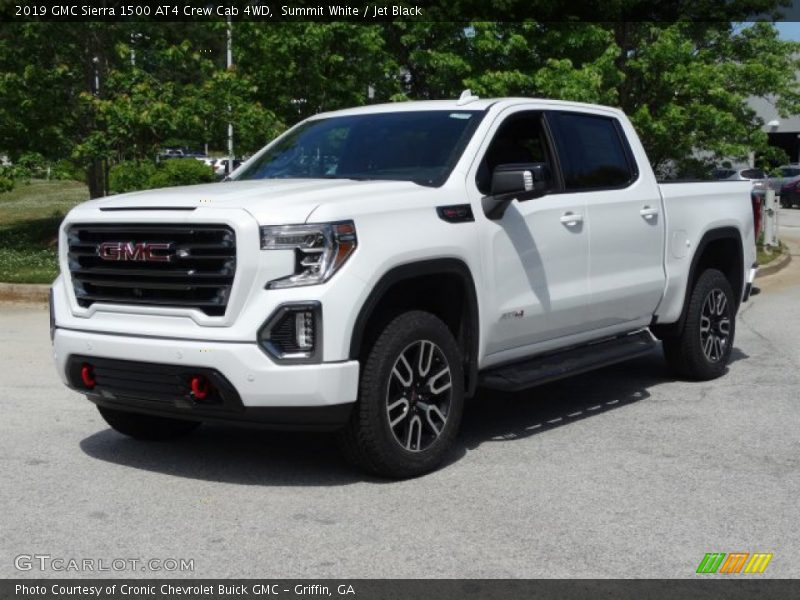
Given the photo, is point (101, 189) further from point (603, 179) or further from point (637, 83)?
point (603, 179)

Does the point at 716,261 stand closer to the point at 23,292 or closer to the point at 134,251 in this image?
the point at 134,251

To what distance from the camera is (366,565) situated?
486cm

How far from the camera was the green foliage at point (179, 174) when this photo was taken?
1967 centimetres

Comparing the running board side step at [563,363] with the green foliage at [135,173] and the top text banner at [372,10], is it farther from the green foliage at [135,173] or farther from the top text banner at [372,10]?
the green foliage at [135,173]

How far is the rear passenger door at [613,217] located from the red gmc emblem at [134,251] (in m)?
2.74

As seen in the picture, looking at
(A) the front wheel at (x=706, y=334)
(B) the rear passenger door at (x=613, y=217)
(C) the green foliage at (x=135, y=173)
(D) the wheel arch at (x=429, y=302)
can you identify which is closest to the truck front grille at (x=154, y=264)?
(D) the wheel arch at (x=429, y=302)

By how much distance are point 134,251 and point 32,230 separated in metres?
17.1

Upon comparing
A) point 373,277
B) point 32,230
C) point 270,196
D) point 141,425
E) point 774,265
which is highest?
point 270,196

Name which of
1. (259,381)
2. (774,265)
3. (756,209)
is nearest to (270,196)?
(259,381)

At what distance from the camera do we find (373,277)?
5.84 metres
